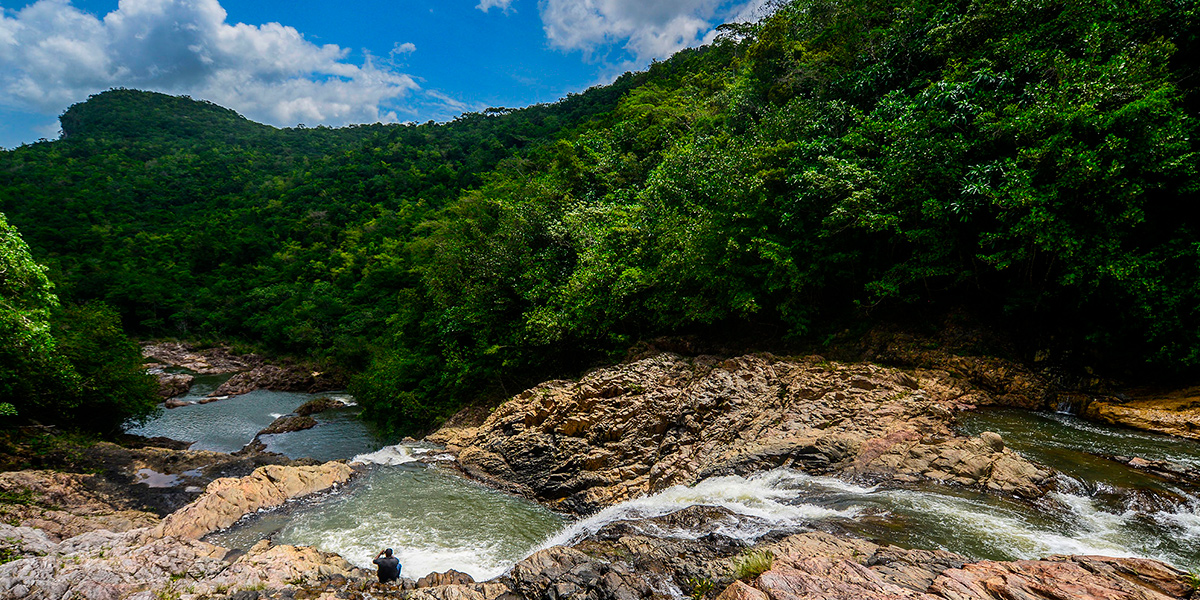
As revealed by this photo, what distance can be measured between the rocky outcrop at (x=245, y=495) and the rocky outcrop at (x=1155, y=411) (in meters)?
21.0

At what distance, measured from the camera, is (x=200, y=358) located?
47312 mm

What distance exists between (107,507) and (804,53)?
30587 millimetres

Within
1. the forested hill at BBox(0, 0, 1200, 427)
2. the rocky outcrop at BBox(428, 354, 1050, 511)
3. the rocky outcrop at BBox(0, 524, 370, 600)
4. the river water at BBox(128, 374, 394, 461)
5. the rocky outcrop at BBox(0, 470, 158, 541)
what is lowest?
the river water at BBox(128, 374, 394, 461)

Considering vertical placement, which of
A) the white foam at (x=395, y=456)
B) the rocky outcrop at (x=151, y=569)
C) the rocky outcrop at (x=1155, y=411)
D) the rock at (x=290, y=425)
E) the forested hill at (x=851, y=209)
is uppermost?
the forested hill at (x=851, y=209)

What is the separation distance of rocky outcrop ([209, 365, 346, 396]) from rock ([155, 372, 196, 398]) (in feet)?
7.41

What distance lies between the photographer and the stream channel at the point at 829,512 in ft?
23.0

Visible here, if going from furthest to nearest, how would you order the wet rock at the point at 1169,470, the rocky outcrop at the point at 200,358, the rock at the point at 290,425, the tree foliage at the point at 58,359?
the rocky outcrop at the point at 200,358 → the rock at the point at 290,425 → the tree foliage at the point at 58,359 → the wet rock at the point at 1169,470

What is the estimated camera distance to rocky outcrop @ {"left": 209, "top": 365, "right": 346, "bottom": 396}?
38938 mm

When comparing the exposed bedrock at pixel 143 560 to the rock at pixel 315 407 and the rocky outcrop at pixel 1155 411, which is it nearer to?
the rocky outcrop at pixel 1155 411

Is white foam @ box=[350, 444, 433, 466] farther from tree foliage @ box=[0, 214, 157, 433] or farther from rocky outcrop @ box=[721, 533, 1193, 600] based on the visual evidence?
rocky outcrop @ box=[721, 533, 1193, 600]

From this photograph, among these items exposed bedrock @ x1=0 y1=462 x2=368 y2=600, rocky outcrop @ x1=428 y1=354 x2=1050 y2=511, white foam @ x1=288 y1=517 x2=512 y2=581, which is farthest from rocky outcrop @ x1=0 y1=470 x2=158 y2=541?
rocky outcrop @ x1=428 y1=354 x2=1050 y2=511

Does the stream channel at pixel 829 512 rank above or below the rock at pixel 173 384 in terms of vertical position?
above

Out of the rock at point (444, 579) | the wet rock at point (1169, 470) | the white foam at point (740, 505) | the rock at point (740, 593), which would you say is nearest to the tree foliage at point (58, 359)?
the rock at point (444, 579)

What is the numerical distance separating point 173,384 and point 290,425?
58.7 ft
